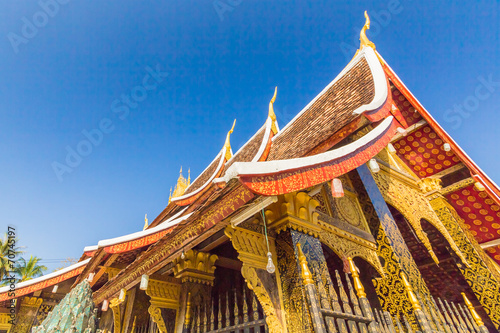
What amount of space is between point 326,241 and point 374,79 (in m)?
2.42

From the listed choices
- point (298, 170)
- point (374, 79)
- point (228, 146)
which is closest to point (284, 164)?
point (298, 170)

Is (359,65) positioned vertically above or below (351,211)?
above

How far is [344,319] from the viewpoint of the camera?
2232 mm

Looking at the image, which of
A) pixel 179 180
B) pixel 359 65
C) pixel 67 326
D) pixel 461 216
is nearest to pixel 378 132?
pixel 359 65

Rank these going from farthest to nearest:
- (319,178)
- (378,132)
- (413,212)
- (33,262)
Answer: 1. (33,262)
2. (413,212)
3. (378,132)
4. (319,178)

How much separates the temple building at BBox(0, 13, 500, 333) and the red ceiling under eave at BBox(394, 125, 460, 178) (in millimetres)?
27

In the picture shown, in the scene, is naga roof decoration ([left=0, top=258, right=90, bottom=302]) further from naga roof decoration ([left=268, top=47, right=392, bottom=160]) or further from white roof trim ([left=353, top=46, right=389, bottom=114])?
white roof trim ([left=353, top=46, right=389, bottom=114])

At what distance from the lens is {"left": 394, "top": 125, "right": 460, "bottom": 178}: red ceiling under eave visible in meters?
5.42

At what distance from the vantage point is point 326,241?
128 inches

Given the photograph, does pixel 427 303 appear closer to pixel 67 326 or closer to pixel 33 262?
pixel 67 326

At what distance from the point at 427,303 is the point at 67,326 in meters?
3.44

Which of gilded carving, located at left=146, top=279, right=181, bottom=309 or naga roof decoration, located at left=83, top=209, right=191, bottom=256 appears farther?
naga roof decoration, located at left=83, top=209, right=191, bottom=256

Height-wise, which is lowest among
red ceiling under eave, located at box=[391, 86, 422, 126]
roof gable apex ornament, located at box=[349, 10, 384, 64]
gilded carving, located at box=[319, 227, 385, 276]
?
gilded carving, located at box=[319, 227, 385, 276]

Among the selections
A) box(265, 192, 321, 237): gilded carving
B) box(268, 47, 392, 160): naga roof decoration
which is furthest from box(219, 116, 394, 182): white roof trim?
box(265, 192, 321, 237): gilded carving
